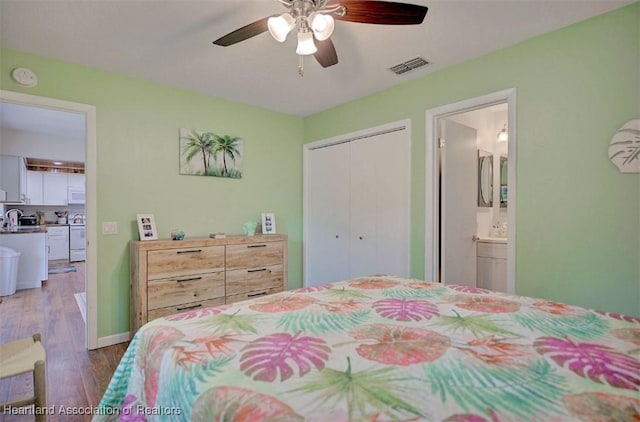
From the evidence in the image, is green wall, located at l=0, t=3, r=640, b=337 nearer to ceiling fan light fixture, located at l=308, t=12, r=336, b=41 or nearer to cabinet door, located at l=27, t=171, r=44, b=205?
ceiling fan light fixture, located at l=308, t=12, r=336, b=41

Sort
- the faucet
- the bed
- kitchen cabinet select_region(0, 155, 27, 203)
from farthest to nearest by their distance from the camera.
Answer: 1. the faucet
2. kitchen cabinet select_region(0, 155, 27, 203)
3. the bed

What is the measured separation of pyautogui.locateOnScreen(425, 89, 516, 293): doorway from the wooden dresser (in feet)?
5.46

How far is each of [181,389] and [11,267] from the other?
5.39 metres

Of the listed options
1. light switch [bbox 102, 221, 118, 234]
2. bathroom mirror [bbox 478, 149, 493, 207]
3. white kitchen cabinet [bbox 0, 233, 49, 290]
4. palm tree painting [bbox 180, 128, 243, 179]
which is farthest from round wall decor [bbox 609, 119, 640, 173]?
white kitchen cabinet [bbox 0, 233, 49, 290]

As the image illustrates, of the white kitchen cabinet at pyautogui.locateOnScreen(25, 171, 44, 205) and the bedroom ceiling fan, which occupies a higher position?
the bedroom ceiling fan

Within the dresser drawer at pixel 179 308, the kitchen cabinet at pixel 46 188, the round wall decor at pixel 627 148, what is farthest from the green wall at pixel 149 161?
the kitchen cabinet at pixel 46 188

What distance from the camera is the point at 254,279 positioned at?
3410 mm

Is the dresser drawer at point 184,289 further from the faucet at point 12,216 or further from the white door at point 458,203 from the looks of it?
the faucet at point 12,216

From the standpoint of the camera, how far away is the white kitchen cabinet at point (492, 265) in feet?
11.7

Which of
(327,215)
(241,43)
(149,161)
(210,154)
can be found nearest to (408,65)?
(241,43)

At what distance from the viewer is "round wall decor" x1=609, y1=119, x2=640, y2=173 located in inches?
75.0

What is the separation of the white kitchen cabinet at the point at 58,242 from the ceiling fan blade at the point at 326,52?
758 centimetres

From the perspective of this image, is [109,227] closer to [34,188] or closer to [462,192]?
[462,192]

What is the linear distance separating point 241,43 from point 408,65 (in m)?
1.38
